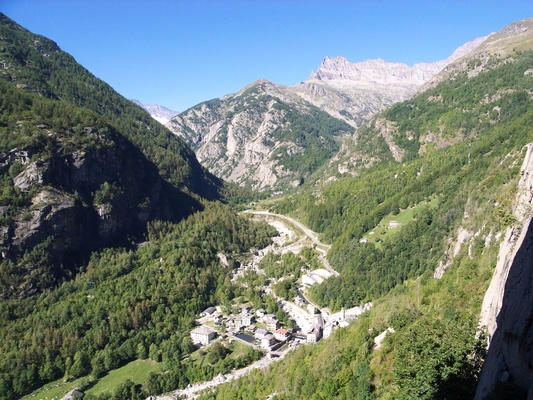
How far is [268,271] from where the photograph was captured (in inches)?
4414

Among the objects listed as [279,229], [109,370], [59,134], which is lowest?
[109,370]

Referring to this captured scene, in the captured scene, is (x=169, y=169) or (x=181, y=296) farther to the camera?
(x=169, y=169)

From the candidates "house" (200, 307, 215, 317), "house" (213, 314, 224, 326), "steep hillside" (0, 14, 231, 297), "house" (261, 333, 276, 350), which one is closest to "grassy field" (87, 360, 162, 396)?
"house" (213, 314, 224, 326)

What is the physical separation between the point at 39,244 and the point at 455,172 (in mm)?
110751

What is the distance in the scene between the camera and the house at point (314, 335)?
73550 mm

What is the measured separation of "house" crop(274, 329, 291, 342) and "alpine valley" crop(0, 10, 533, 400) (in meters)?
0.59

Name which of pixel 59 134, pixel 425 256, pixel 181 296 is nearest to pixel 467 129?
pixel 425 256

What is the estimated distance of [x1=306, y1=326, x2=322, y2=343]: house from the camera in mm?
73550

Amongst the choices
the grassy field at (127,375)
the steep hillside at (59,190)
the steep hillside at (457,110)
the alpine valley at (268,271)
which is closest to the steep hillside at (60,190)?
the steep hillside at (59,190)

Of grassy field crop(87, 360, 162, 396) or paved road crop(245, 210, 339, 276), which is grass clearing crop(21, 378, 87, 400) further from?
paved road crop(245, 210, 339, 276)

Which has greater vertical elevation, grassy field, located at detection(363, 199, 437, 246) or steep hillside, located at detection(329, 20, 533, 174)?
steep hillside, located at detection(329, 20, 533, 174)

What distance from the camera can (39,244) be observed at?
319 feet

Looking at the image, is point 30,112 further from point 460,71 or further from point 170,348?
point 460,71

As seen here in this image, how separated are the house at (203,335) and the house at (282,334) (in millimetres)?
13548
